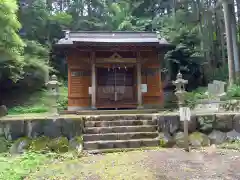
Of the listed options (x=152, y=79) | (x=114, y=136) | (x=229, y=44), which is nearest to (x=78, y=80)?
(x=152, y=79)

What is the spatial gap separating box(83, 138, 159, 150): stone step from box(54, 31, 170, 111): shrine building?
4627mm

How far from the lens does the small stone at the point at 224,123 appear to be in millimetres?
7305

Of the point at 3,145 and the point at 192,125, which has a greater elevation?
the point at 192,125

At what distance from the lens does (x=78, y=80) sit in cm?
1224

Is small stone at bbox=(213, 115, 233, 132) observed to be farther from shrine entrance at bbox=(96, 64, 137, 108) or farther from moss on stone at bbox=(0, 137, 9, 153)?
moss on stone at bbox=(0, 137, 9, 153)

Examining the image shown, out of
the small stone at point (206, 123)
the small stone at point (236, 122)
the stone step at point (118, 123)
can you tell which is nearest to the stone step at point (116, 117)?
A: the stone step at point (118, 123)

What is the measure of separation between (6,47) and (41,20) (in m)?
8.72

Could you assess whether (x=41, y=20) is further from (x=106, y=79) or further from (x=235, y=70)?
(x=235, y=70)

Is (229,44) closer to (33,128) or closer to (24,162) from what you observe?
(33,128)

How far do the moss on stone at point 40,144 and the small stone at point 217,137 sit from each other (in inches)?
178

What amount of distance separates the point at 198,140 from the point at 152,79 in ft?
19.4

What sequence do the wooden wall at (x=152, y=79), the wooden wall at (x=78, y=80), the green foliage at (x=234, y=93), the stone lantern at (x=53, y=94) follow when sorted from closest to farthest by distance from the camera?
the stone lantern at (x=53, y=94), the green foliage at (x=234, y=93), the wooden wall at (x=78, y=80), the wooden wall at (x=152, y=79)

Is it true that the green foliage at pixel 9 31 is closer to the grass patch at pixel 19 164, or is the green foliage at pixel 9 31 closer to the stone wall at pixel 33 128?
the stone wall at pixel 33 128

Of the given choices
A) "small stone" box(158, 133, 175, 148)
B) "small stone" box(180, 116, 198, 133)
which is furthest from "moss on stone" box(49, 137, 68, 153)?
"small stone" box(180, 116, 198, 133)
